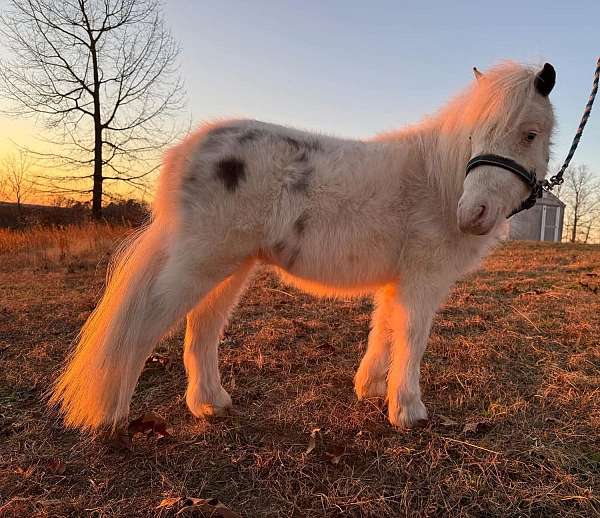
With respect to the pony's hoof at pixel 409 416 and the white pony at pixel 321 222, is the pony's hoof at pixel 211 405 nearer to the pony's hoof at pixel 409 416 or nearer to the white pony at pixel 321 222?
the white pony at pixel 321 222

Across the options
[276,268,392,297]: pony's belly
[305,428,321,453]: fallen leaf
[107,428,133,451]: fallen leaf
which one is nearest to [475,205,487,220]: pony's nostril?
[276,268,392,297]: pony's belly

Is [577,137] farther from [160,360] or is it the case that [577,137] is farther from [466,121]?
[160,360]

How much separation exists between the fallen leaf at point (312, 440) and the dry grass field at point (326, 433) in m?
0.02

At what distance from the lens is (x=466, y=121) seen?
2.50 m

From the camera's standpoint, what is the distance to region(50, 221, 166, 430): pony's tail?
2363 mm

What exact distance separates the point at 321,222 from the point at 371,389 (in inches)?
52.8

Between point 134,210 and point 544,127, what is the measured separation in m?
14.7

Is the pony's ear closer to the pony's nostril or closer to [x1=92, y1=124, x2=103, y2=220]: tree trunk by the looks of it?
the pony's nostril

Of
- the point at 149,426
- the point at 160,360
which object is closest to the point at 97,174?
the point at 160,360

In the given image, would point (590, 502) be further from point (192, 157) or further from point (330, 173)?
point (192, 157)

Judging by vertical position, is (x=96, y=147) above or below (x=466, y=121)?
above

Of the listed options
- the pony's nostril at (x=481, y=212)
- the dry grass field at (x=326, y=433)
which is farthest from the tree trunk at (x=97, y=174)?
the pony's nostril at (x=481, y=212)

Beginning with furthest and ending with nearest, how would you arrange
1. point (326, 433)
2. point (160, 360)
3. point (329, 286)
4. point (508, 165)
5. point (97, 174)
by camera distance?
point (97, 174) → point (160, 360) → point (329, 286) → point (326, 433) → point (508, 165)

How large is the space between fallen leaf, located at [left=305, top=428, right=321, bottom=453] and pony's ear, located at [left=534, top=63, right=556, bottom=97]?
238cm
